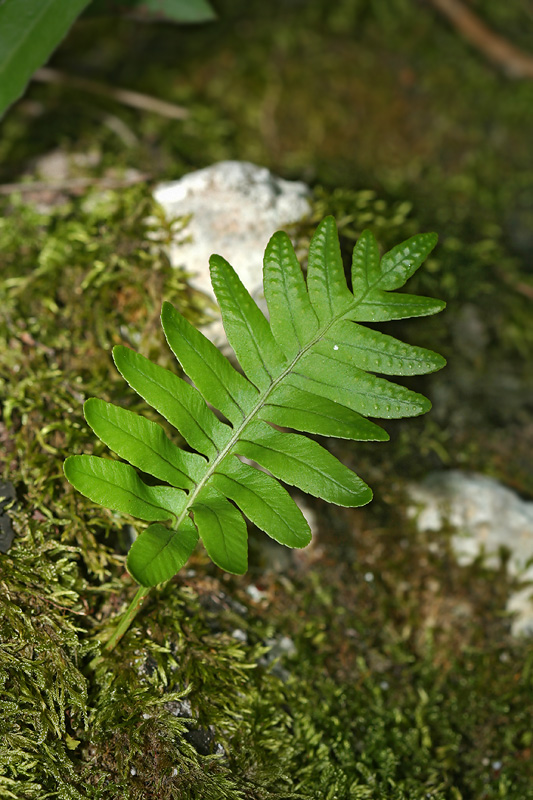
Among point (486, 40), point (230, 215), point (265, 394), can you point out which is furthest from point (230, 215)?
point (486, 40)

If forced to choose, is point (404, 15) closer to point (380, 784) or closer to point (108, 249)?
point (108, 249)

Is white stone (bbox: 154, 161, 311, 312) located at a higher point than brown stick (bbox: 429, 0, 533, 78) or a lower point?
lower

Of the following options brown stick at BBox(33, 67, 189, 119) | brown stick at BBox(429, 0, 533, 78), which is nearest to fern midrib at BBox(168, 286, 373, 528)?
brown stick at BBox(33, 67, 189, 119)

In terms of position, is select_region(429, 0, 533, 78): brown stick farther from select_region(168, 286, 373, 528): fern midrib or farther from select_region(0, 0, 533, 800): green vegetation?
select_region(168, 286, 373, 528): fern midrib

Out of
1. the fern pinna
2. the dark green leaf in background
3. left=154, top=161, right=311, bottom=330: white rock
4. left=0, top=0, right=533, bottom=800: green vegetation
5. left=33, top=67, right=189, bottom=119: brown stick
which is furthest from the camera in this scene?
left=33, top=67, right=189, bottom=119: brown stick

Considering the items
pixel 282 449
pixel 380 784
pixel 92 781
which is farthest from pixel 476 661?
pixel 92 781

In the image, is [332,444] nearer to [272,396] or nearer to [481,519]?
[481,519]
